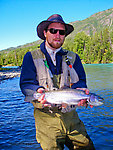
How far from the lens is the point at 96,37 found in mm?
107812

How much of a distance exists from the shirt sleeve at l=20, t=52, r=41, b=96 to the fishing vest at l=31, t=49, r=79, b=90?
8 centimetres

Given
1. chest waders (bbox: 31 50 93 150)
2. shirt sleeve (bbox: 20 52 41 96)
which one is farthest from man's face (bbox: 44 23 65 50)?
shirt sleeve (bbox: 20 52 41 96)

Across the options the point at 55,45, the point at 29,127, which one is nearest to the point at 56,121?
the point at 55,45

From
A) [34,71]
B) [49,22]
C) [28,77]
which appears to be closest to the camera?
[28,77]

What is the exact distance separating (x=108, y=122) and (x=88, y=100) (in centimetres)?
529

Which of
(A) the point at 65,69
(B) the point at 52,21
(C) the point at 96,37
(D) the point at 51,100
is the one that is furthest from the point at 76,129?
(C) the point at 96,37

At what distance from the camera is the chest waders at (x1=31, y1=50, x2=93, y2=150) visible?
10.9 feet

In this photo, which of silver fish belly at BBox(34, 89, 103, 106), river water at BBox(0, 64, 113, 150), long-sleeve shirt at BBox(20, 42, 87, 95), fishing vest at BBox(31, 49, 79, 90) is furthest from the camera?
river water at BBox(0, 64, 113, 150)

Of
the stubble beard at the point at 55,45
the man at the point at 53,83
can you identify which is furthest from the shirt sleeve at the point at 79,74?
the stubble beard at the point at 55,45

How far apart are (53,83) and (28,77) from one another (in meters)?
0.52

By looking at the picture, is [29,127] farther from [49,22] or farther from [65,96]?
[49,22]

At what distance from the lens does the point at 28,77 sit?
10.8 ft

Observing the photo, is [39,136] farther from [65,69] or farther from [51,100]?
[65,69]

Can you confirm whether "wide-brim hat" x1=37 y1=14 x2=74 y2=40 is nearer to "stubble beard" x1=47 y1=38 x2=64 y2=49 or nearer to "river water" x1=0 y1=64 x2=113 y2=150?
"stubble beard" x1=47 y1=38 x2=64 y2=49
